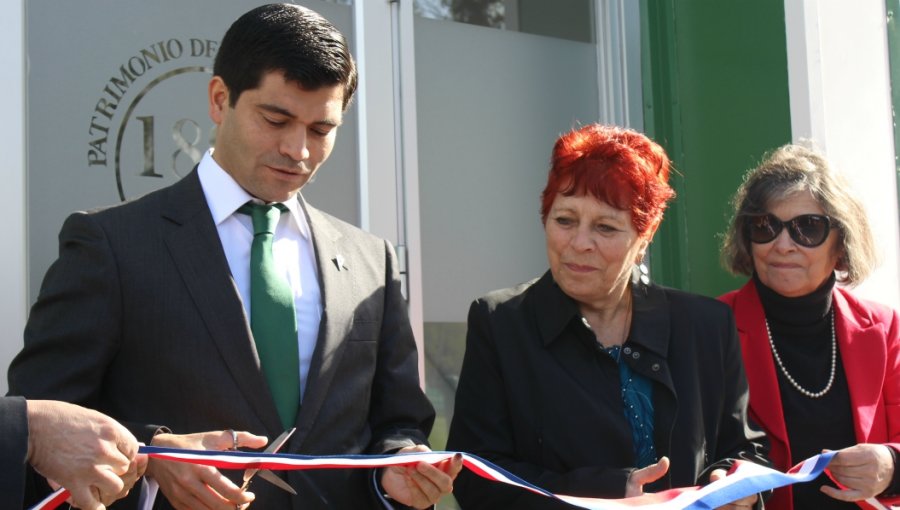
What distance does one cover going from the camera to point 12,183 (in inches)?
154

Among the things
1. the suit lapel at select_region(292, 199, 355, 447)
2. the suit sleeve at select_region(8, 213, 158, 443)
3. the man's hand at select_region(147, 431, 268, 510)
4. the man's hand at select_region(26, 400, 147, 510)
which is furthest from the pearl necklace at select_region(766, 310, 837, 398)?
the man's hand at select_region(26, 400, 147, 510)

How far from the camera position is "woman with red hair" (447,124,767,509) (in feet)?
10.9

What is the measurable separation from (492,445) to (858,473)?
108 cm

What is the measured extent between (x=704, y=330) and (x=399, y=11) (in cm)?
219

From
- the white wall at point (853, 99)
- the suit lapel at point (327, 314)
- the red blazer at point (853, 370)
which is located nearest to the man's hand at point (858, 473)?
the red blazer at point (853, 370)

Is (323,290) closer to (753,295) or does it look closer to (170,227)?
(170,227)

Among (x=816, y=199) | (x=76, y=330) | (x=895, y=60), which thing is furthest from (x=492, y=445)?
(x=895, y=60)

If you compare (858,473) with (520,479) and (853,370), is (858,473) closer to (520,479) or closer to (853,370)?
(853,370)

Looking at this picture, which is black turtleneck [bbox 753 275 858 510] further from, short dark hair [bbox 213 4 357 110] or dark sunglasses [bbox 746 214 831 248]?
short dark hair [bbox 213 4 357 110]

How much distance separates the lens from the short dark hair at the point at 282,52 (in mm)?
3039

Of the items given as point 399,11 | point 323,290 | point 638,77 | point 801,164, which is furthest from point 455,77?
point 323,290

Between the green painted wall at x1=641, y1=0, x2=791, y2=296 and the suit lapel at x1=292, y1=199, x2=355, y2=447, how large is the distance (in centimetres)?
274

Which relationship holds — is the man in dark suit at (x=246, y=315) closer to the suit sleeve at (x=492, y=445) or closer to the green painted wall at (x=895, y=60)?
the suit sleeve at (x=492, y=445)

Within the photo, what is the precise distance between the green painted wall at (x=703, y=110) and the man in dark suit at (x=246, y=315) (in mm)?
2673
